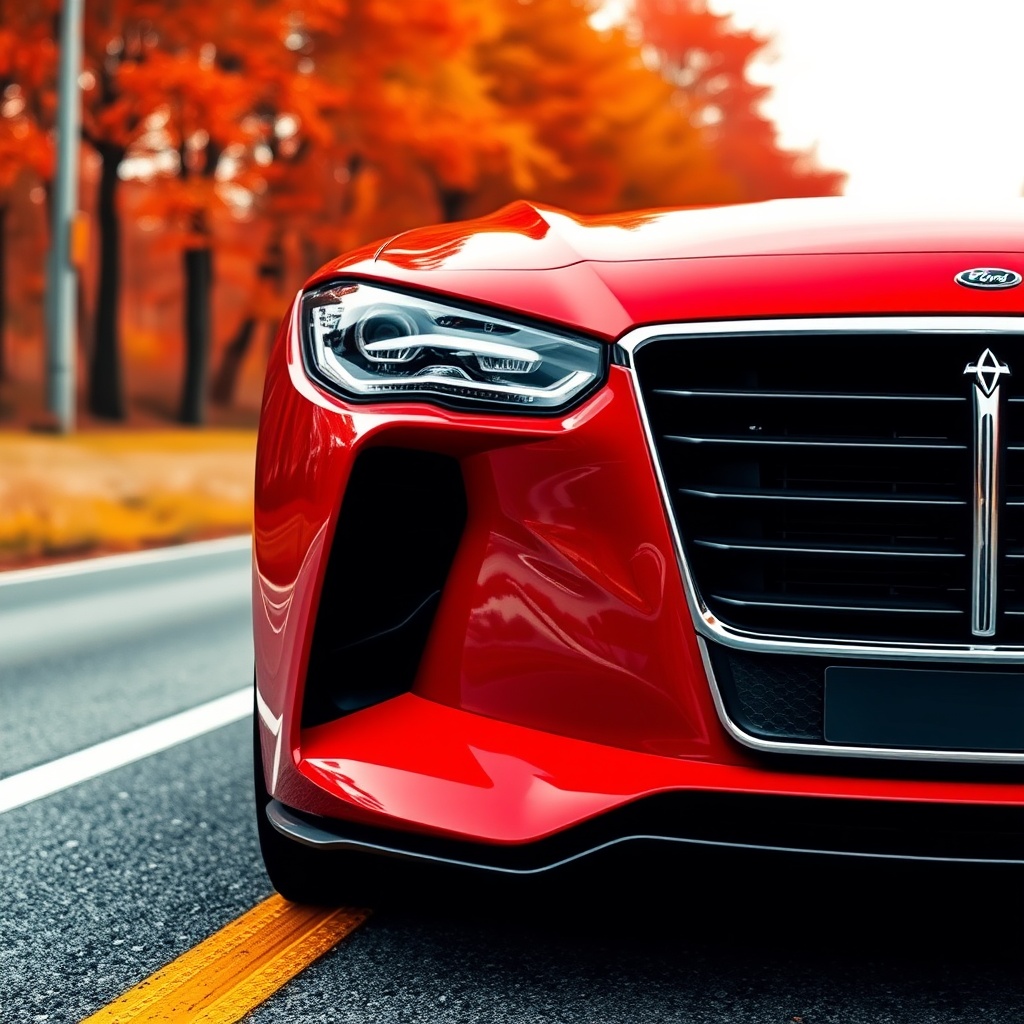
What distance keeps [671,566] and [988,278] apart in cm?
63

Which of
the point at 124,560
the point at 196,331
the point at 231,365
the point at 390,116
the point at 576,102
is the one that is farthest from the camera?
the point at 231,365

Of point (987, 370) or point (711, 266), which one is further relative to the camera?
point (711, 266)

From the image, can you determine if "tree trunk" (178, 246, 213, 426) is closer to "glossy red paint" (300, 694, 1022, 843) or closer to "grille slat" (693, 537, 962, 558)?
"glossy red paint" (300, 694, 1022, 843)

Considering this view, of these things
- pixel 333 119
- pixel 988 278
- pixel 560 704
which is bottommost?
pixel 560 704

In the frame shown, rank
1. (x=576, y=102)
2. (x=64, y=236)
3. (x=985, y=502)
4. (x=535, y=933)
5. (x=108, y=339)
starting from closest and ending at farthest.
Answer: (x=985, y=502) → (x=535, y=933) → (x=64, y=236) → (x=108, y=339) → (x=576, y=102)

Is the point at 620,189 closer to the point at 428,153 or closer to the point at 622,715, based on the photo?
the point at 428,153

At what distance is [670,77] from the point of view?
148 feet

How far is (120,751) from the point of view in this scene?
13.6 ft

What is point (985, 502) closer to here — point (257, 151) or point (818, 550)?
point (818, 550)

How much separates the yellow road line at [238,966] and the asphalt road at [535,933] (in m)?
0.03

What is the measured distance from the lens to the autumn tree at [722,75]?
146ft

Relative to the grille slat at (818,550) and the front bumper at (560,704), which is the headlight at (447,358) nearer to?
the front bumper at (560,704)

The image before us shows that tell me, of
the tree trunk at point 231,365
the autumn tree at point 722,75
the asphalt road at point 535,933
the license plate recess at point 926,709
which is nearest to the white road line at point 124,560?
the asphalt road at point 535,933

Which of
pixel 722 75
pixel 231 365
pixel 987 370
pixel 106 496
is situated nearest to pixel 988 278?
pixel 987 370
